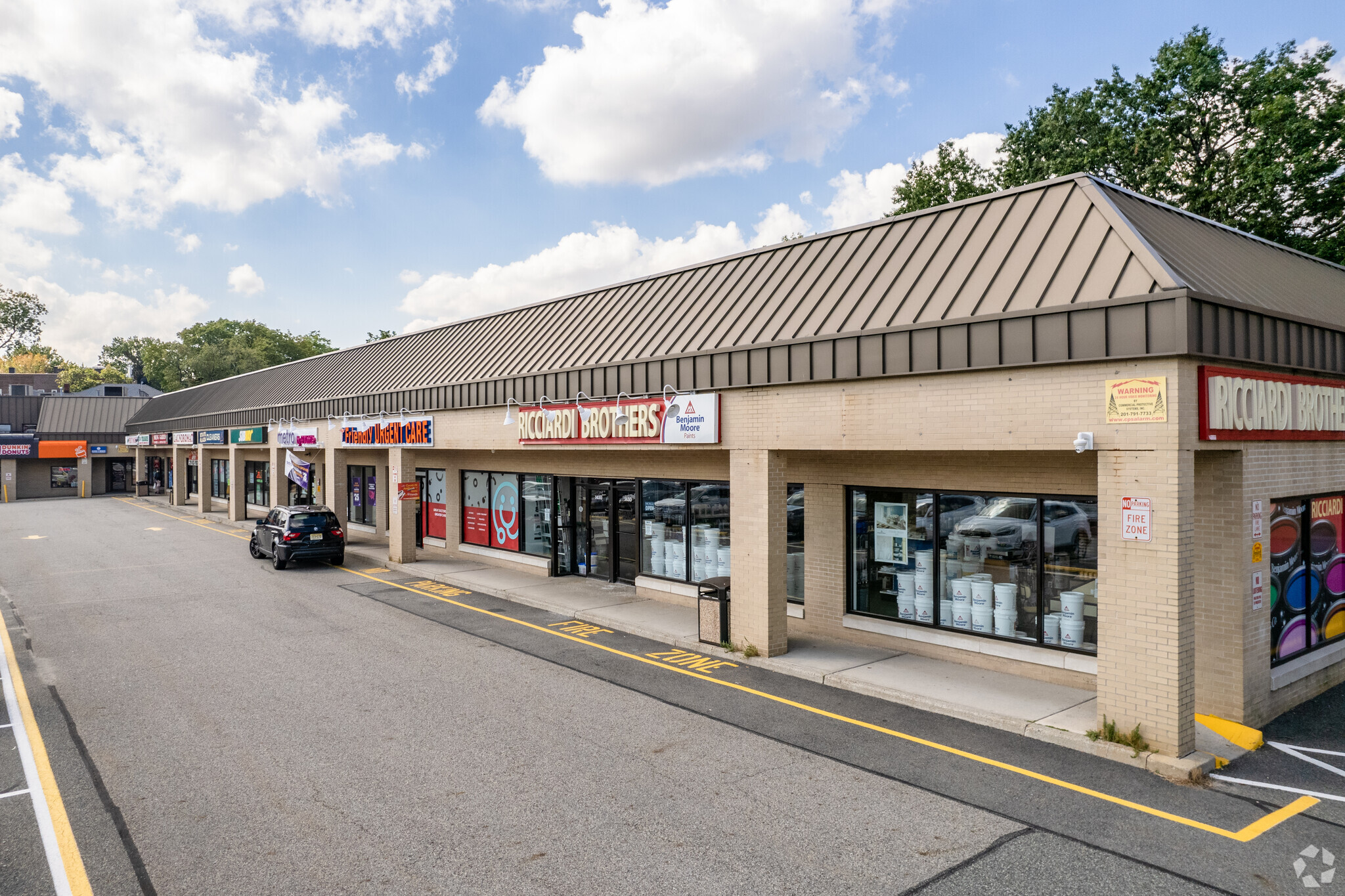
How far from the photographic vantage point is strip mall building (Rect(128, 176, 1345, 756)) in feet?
28.0

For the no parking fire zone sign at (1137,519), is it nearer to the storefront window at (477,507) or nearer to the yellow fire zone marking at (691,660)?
the yellow fire zone marking at (691,660)

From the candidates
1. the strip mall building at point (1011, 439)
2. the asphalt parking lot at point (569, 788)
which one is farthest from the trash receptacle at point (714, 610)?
the asphalt parking lot at point (569, 788)

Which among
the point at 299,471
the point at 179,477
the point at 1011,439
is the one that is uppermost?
the point at 1011,439

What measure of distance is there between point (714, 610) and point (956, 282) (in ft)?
21.4

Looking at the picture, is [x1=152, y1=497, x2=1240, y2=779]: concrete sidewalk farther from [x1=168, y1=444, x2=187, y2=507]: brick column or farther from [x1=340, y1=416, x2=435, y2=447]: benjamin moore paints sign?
[x1=168, y1=444, x2=187, y2=507]: brick column

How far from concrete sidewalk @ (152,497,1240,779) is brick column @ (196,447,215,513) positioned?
3169cm

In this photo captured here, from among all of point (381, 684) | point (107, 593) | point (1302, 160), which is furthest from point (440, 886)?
point (1302, 160)

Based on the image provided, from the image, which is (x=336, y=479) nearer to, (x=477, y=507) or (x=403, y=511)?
(x=403, y=511)

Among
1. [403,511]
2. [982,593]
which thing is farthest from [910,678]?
[403,511]

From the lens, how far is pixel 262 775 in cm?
824

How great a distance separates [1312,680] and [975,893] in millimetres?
8329

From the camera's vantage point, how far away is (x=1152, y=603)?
838 cm

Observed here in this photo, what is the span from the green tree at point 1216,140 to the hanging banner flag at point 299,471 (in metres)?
31.3

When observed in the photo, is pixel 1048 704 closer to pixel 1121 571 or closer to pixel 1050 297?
pixel 1121 571
